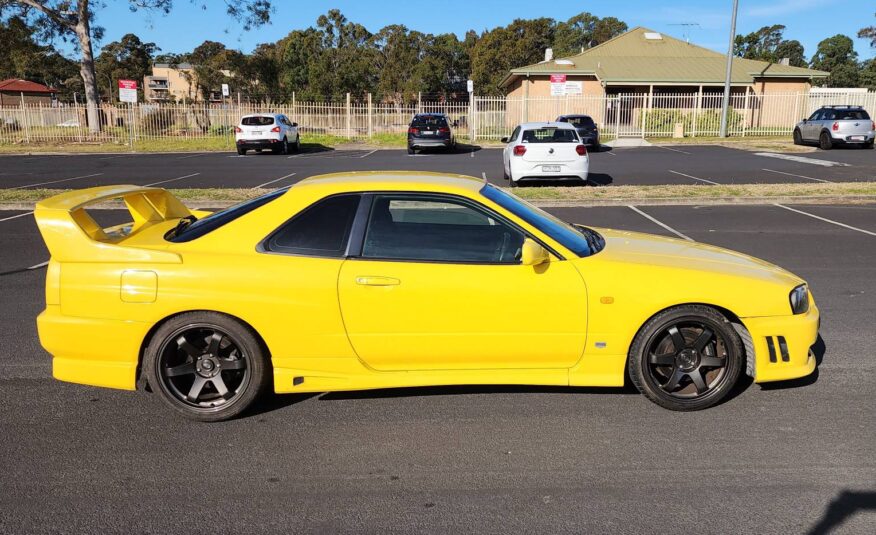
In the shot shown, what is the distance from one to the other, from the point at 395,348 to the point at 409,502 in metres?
1.03

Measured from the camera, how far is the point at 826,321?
5.96 metres

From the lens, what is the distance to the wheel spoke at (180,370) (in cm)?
408

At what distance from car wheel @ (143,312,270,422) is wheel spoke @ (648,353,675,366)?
2.31m

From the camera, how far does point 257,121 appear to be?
96.0 ft

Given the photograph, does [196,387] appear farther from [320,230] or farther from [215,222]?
[320,230]

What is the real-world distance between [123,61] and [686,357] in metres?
76.4

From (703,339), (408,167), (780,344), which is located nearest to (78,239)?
(703,339)

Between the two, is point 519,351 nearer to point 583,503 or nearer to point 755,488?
point 583,503

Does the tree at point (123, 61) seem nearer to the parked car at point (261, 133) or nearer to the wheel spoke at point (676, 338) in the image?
the parked car at point (261, 133)

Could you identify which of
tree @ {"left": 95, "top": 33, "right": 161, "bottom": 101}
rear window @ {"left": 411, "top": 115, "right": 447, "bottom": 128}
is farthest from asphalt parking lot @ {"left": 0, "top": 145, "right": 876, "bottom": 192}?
tree @ {"left": 95, "top": 33, "right": 161, "bottom": 101}

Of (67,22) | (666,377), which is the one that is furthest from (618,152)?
(67,22)

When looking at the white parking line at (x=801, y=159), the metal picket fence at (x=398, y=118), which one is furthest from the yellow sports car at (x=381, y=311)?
the metal picket fence at (x=398, y=118)

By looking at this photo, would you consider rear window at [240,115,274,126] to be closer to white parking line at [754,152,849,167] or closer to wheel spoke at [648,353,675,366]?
white parking line at [754,152,849,167]

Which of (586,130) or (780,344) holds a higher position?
(586,130)
